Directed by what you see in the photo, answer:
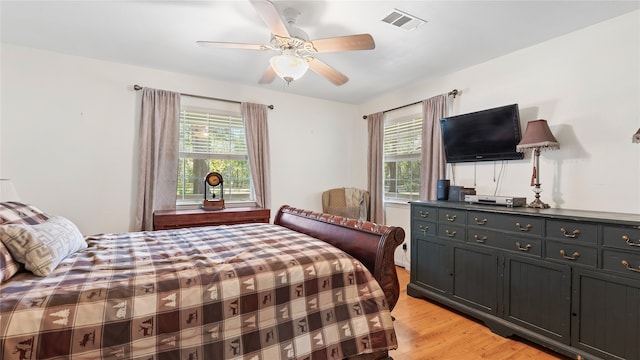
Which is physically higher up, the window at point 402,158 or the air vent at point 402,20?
the air vent at point 402,20

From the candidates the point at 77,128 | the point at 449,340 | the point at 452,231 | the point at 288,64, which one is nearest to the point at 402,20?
the point at 288,64

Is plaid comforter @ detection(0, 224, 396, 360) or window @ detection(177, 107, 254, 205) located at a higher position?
window @ detection(177, 107, 254, 205)

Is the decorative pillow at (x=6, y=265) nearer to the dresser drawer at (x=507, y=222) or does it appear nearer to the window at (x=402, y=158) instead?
the dresser drawer at (x=507, y=222)

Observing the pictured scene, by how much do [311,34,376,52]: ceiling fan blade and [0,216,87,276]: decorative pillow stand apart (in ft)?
6.69

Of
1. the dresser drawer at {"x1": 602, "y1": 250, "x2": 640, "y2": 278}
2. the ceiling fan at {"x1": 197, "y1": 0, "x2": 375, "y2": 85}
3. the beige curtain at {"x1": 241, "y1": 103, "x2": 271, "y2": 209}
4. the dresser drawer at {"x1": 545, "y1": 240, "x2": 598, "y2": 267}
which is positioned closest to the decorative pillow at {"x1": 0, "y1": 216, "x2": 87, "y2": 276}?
the ceiling fan at {"x1": 197, "y1": 0, "x2": 375, "y2": 85}

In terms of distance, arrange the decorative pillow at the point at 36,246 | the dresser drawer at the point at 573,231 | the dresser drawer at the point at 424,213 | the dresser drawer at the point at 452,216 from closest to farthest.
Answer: the decorative pillow at the point at 36,246
the dresser drawer at the point at 573,231
the dresser drawer at the point at 452,216
the dresser drawer at the point at 424,213

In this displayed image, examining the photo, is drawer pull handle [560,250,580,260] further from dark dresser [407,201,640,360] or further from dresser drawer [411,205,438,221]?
dresser drawer [411,205,438,221]

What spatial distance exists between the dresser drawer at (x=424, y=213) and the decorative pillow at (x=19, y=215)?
10.2 feet

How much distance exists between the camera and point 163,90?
3.45 metres

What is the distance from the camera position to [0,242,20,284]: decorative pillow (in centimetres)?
128

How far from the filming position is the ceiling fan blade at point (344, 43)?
199 centimetres

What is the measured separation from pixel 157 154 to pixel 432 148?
3345 millimetres

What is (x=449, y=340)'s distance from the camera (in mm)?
2178

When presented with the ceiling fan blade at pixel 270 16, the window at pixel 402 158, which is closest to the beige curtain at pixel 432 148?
the window at pixel 402 158
